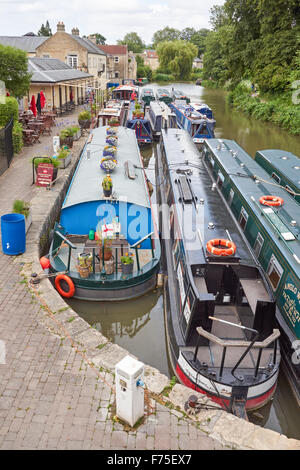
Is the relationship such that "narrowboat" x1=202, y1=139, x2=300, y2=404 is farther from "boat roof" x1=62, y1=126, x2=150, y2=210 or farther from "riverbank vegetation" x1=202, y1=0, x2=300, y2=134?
"riverbank vegetation" x1=202, y1=0, x2=300, y2=134

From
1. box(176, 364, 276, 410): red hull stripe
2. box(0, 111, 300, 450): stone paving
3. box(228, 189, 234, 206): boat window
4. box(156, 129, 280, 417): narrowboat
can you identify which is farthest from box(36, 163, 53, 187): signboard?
box(176, 364, 276, 410): red hull stripe

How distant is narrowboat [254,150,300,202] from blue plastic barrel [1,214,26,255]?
7.58 metres

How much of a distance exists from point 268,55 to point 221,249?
3233 cm

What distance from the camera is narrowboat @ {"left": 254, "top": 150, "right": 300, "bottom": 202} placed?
1155cm

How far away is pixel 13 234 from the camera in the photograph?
909 centimetres

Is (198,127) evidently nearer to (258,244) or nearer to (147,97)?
(258,244)

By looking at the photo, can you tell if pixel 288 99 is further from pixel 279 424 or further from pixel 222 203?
pixel 279 424

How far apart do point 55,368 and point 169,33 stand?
16426 cm

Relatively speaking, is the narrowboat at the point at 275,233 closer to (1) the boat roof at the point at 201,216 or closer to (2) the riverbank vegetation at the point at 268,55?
(1) the boat roof at the point at 201,216

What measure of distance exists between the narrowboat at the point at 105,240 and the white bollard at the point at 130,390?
387cm

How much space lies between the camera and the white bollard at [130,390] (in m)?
4.91

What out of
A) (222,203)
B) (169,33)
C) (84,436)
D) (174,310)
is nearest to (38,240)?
(174,310)

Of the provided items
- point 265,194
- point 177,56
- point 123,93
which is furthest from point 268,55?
point 177,56
